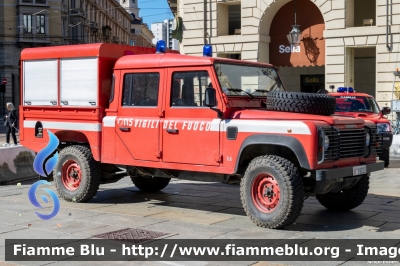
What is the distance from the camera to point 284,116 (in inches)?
314

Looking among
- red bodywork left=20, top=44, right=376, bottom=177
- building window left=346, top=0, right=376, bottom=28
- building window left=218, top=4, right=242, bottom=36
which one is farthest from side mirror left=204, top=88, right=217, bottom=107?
building window left=218, top=4, right=242, bottom=36

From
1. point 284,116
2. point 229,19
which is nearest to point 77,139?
point 284,116

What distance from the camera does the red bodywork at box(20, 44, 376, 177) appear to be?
804 cm

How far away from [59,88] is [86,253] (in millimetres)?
4372

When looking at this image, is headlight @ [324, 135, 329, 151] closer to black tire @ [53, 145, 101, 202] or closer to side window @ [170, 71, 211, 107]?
side window @ [170, 71, 211, 107]

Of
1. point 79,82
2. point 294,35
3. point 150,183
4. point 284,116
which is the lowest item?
point 150,183

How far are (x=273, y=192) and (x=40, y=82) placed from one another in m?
5.05

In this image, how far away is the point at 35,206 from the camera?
988cm

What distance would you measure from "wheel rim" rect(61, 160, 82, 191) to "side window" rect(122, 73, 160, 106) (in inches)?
63.2

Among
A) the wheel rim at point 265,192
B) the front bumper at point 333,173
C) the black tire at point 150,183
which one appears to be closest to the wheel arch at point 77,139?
the black tire at point 150,183

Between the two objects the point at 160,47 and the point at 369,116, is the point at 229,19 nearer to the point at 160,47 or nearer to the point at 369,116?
the point at 369,116

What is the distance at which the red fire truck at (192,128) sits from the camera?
7875 millimetres

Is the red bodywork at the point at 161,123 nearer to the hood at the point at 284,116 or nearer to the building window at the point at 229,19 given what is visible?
the hood at the point at 284,116

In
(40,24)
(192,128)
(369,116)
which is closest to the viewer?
(192,128)
